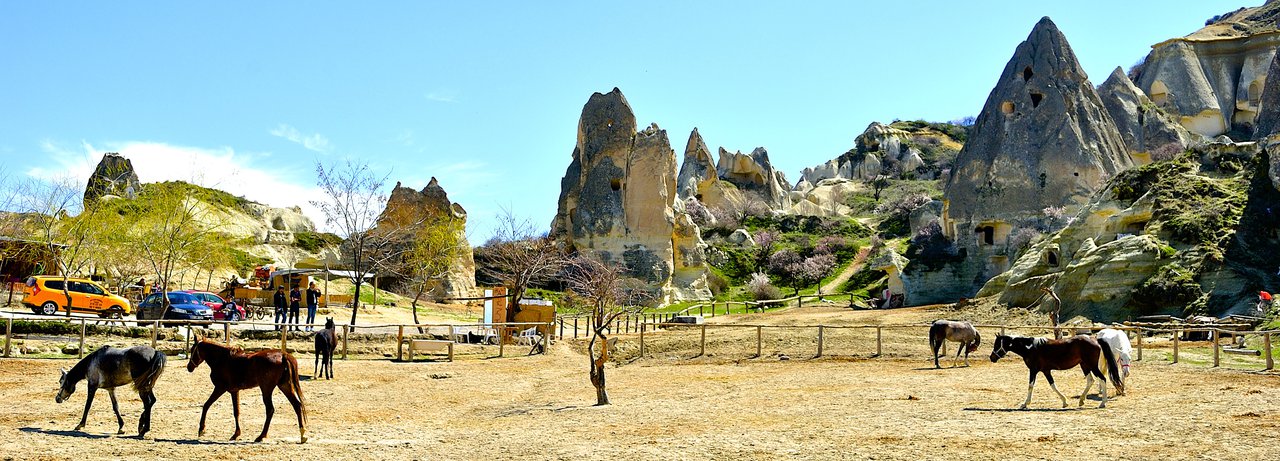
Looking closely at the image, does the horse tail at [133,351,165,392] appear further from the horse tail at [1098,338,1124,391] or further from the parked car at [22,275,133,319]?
the parked car at [22,275,133,319]

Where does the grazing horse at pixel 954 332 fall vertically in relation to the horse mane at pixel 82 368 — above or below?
above

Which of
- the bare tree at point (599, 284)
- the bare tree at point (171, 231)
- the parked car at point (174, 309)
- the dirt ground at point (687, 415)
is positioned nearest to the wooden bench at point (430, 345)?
the dirt ground at point (687, 415)

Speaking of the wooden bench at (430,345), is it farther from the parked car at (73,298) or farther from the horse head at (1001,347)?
the horse head at (1001,347)

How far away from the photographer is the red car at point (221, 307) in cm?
3150

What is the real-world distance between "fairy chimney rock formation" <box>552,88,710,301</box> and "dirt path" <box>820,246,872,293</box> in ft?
29.4

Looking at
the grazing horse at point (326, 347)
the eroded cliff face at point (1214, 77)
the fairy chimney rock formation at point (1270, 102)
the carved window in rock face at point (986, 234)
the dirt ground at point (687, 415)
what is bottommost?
the dirt ground at point (687, 415)

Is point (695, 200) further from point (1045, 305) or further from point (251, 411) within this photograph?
point (251, 411)

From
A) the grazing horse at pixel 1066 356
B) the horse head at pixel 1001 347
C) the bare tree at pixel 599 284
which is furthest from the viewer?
the bare tree at pixel 599 284

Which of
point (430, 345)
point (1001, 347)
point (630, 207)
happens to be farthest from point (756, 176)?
point (1001, 347)

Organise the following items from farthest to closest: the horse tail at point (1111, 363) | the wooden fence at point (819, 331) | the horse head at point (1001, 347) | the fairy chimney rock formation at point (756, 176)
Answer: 1. the fairy chimney rock formation at point (756, 176)
2. the wooden fence at point (819, 331)
3. the horse head at point (1001, 347)
4. the horse tail at point (1111, 363)

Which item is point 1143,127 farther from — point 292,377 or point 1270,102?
point 292,377

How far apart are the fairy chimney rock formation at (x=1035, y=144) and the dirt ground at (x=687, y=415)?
3542cm

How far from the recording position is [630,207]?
62.1m

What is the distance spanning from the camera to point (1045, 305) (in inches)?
1451
